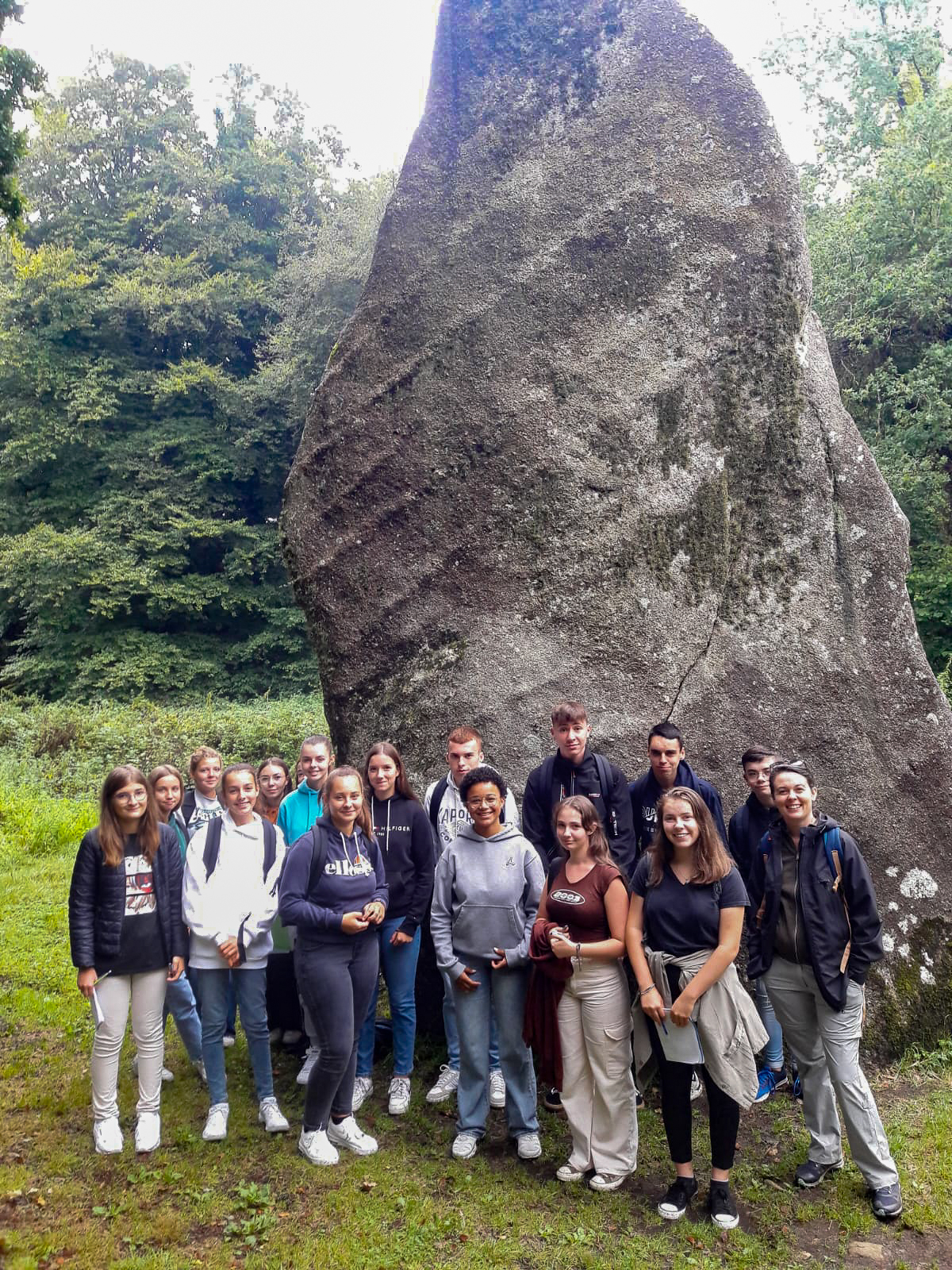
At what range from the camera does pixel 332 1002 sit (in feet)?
13.6

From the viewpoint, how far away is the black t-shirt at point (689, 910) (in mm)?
3812

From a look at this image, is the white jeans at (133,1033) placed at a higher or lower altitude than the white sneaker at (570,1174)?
higher

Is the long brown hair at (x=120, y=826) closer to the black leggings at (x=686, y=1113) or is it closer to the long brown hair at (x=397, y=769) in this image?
the long brown hair at (x=397, y=769)

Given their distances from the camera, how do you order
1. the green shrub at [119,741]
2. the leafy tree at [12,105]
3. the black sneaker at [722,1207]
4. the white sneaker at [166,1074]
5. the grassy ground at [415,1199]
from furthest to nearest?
1. the green shrub at [119,741]
2. the leafy tree at [12,105]
3. the white sneaker at [166,1074]
4. the black sneaker at [722,1207]
5. the grassy ground at [415,1199]

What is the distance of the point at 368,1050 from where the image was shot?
15.7 ft

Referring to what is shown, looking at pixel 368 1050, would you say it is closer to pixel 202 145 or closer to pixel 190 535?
pixel 190 535

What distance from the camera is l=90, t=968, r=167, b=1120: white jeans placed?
4.37m

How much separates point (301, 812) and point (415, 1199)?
1.91 m

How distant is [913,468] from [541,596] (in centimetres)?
1168

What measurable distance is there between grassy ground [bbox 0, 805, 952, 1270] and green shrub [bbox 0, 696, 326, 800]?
8564 millimetres

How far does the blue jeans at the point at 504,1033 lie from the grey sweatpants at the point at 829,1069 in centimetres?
114

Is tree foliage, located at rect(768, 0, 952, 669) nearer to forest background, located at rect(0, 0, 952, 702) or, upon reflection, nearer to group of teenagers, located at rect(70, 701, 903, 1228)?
forest background, located at rect(0, 0, 952, 702)

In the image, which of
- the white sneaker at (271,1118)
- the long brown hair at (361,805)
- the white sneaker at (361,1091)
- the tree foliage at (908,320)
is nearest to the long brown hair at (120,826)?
the long brown hair at (361,805)

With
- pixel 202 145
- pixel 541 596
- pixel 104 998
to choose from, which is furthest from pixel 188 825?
pixel 202 145
